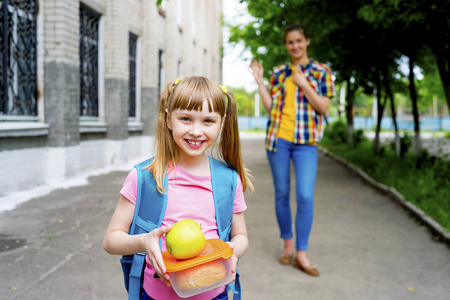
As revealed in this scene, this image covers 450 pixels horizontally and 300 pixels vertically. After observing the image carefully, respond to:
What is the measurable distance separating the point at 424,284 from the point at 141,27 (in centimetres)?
1285

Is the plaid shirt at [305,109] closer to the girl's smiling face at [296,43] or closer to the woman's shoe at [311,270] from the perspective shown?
the girl's smiling face at [296,43]

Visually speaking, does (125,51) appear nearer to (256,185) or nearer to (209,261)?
(256,185)

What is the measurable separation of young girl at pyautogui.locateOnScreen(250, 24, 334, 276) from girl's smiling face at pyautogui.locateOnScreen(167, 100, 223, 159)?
2.46 metres

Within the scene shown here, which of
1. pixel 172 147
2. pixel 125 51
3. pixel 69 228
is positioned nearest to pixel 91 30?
pixel 125 51

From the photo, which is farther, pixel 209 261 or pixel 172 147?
pixel 172 147

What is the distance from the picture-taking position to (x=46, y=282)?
4.07 m

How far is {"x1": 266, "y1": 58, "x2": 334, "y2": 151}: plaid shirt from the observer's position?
446 cm

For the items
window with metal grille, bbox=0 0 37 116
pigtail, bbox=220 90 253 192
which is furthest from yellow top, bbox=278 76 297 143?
window with metal grille, bbox=0 0 37 116

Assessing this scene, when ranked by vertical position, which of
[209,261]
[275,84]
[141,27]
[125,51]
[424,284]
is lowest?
[424,284]

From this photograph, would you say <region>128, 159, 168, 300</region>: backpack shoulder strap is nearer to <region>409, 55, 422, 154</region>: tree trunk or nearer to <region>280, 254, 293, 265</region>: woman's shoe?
<region>280, 254, 293, 265</region>: woman's shoe

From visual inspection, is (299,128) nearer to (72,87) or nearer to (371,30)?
(72,87)

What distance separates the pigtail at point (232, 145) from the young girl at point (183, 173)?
0.24ft

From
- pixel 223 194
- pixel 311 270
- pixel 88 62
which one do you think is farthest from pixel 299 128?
pixel 88 62

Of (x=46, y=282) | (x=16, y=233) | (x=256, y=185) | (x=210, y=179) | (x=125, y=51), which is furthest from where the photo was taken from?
(x=125, y=51)
